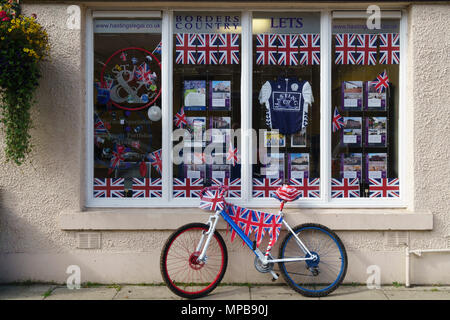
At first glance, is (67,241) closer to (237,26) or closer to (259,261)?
(259,261)

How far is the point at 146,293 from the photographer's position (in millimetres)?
→ 5324

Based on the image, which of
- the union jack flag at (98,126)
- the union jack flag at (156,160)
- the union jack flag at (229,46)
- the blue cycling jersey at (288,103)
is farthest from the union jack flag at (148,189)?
the union jack flag at (229,46)

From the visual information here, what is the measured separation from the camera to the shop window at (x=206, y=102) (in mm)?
5812

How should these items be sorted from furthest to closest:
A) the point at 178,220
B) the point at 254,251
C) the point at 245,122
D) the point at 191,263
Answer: the point at 245,122, the point at 178,220, the point at 254,251, the point at 191,263

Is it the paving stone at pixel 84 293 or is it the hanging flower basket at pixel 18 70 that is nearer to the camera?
the hanging flower basket at pixel 18 70

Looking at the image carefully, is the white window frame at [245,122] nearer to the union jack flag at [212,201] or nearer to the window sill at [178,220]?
the window sill at [178,220]

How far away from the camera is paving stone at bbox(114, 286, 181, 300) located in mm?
5191

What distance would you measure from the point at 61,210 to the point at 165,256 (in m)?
1.45

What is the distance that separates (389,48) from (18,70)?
4.34 metres

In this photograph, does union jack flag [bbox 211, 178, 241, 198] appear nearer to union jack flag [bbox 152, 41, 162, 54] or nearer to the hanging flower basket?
union jack flag [bbox 152, 41, 162, 54]

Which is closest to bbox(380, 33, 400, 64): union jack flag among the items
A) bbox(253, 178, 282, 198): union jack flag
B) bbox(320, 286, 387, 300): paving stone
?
bbox(253, 178, 282, 198): union jack flag

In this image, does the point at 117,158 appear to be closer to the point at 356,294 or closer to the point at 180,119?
the point at 180,119

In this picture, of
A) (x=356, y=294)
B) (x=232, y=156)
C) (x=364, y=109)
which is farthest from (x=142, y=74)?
(x=356, y=294)

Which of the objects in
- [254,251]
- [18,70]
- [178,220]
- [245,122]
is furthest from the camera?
[245,122]
